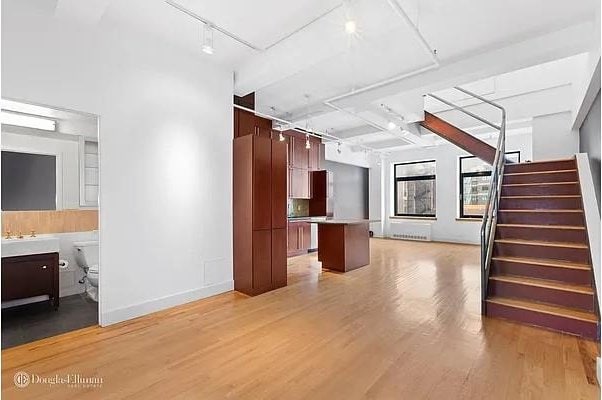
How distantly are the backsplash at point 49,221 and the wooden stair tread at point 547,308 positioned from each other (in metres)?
5.76

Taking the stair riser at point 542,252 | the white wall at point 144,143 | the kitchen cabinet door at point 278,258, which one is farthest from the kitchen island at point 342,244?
the stair riser at point 542,252

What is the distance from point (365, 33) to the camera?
3.54 metres

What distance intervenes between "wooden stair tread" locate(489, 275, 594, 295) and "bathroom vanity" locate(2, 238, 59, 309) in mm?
5600

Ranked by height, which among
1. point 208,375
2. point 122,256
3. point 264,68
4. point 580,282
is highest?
point 264,68

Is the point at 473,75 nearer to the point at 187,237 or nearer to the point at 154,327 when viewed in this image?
the point at 187,237

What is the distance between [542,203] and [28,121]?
24.3ft

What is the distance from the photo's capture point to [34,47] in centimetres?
312

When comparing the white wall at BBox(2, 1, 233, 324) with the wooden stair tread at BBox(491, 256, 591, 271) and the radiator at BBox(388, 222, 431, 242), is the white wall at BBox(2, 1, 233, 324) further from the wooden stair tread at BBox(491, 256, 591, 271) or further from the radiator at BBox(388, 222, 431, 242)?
the radiator at BBox(388, 222, 431, 242)

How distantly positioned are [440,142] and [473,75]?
5.48m

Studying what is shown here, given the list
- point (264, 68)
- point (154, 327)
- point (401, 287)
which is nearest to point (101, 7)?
point (264, 68)

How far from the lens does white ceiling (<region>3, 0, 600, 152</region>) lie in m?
3.32

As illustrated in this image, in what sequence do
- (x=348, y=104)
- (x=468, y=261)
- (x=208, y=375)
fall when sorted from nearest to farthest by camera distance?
(x=208, y=375), (x=348, y=104), (x=468, y=261)

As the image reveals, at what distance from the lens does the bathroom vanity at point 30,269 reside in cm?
372

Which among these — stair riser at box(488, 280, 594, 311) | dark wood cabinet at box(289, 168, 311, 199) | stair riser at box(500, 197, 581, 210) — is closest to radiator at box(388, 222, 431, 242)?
dark wood cabinet at box(289, 168, 311, 199)
